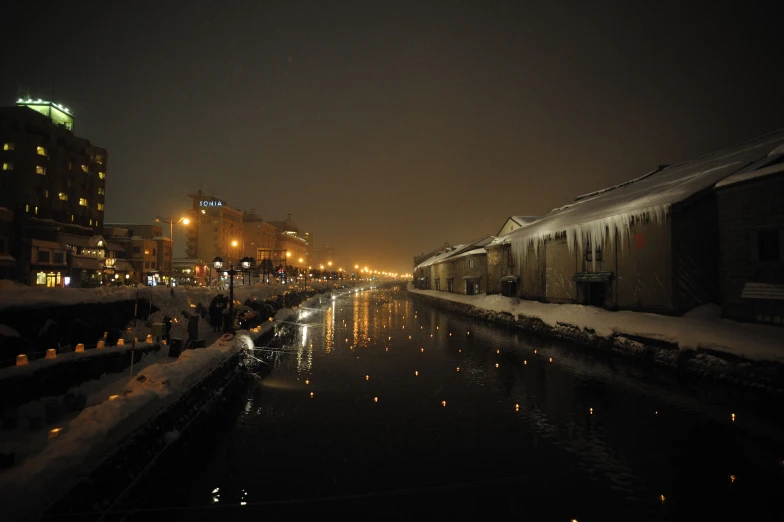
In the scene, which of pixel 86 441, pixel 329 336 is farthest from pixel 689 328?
pixel 86 441

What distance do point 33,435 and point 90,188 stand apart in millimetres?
85727

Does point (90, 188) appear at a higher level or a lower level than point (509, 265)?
higher

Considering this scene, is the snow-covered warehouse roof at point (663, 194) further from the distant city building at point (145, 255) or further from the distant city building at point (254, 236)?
the distant city building at point (254, 236)

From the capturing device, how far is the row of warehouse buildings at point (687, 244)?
16.0m

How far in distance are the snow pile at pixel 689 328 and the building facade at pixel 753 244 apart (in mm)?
895

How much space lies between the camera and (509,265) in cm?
4188

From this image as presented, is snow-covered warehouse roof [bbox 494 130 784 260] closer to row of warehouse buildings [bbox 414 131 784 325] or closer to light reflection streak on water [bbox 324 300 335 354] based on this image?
row of warehouse buildings [bbox 414 131 784 325]

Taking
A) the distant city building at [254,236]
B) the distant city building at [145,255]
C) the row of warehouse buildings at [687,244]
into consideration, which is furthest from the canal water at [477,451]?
the distant city building at [254,236]

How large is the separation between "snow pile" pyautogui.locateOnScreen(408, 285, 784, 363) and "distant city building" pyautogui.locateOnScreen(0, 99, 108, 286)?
47.6 meters

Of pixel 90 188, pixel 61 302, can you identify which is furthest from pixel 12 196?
pixel 61 302

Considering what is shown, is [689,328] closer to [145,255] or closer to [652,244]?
[652,244]

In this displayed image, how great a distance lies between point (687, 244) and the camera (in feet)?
65.5

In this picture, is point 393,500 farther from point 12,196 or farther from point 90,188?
point 90,188

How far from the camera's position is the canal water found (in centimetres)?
646
